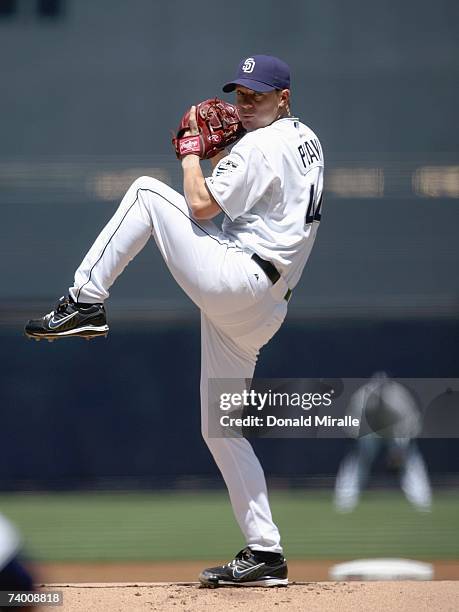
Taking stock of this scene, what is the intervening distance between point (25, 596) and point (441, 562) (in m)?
2.40

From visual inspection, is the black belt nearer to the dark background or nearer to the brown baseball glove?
the brown baseball glove

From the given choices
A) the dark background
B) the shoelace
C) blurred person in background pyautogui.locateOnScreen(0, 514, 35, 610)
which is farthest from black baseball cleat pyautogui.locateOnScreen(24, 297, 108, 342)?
the dark background

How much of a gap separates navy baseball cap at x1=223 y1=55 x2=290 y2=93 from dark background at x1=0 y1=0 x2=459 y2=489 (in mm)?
2625

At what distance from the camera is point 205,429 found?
2766mm

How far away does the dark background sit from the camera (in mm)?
5227

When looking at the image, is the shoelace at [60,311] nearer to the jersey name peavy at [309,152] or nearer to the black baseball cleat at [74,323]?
the black baseball cleat at [74,323]

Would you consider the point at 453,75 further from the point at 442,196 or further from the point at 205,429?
the point at 205,429

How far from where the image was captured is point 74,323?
2564 mm

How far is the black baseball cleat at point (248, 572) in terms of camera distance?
2.72 m

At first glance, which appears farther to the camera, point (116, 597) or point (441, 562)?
point (441, 562)

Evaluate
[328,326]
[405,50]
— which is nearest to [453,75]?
[405,50]

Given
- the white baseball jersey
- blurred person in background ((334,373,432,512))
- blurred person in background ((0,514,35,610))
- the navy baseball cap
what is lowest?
blurred person in background ((334,373,432,512))

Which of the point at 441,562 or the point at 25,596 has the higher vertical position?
the point at 25,596

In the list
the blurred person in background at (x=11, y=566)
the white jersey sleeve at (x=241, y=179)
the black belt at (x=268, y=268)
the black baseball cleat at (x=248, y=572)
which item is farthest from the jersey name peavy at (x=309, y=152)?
the blurred person in background at (x=11, y=566)
